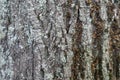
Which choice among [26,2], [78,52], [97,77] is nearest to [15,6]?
[26,2]

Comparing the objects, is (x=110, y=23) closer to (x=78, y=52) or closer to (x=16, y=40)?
(x=78, y=52)

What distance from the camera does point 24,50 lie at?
1.38 m

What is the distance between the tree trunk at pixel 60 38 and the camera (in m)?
1.36

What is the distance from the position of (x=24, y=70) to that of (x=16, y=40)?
156 mm

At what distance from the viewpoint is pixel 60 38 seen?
53.8 inches

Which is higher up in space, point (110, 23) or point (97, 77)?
point (110, 23)

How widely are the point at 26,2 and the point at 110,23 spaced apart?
0.43 metres

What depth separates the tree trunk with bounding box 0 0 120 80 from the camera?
1363mm

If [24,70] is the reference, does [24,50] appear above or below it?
above

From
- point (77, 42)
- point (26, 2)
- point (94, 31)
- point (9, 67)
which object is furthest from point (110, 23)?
point (9, 67)

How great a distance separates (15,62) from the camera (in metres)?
1.40

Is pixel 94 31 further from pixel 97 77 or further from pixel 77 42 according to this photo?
pixel 97 77

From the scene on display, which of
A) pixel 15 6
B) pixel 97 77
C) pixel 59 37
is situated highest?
pixel 15 6

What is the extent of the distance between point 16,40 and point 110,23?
1.57 ft
